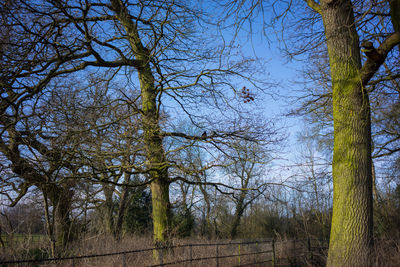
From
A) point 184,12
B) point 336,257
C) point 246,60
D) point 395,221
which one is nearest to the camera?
point 336,257

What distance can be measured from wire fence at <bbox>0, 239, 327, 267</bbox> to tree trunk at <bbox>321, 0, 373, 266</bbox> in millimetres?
3007

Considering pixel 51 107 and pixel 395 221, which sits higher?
pixel 51 107

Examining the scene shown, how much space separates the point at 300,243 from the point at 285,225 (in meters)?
11.3

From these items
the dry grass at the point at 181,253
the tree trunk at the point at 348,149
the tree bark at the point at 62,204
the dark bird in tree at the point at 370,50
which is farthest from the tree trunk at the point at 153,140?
the dark bird in tree at the point at 370,50

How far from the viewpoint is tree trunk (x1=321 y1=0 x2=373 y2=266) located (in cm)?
542

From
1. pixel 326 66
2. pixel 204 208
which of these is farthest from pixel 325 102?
pixel 204 208

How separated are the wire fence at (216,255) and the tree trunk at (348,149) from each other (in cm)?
301

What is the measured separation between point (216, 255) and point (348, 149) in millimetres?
4282

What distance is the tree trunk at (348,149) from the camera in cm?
542

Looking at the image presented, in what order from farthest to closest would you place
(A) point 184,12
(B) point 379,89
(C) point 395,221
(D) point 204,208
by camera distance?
(D) point 204,208
(C) point 395,221
(B) point 379,89
(A) point 184,12

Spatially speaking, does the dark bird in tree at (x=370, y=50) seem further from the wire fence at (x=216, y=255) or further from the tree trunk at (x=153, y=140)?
the wire fence at (x=216, y=255)

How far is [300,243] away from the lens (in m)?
12.7

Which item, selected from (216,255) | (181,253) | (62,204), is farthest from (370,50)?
(62,204)

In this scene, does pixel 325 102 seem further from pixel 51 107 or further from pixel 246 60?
pixel 51 107
